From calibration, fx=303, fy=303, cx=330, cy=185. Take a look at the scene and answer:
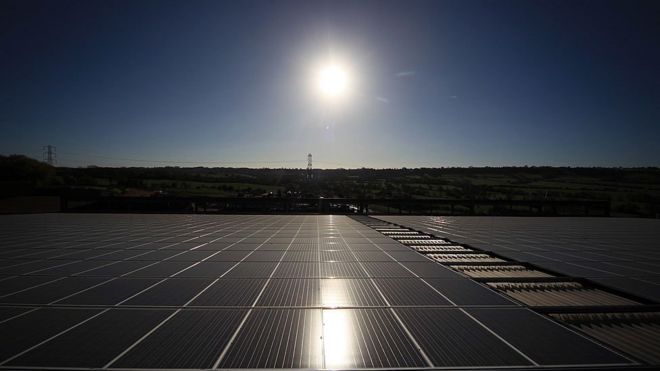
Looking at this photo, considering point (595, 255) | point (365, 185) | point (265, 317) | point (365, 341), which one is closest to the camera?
point (365, 341)

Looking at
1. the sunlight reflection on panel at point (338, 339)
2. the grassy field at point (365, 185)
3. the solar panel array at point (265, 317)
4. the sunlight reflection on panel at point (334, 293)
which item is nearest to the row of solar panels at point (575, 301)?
the solar panel array at point (265, 317)

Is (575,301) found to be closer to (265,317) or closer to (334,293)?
(334,293)

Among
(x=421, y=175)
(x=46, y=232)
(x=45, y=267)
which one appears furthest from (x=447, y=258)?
(x=421, y=175)

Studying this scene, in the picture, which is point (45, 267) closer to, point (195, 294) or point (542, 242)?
point (195, 294)

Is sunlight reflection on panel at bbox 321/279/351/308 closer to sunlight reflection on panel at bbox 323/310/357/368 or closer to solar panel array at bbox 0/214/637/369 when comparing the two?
solar panel array at bbox 0/214/637/369

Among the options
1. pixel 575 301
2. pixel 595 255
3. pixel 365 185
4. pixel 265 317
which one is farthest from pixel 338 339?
pixel 365 185

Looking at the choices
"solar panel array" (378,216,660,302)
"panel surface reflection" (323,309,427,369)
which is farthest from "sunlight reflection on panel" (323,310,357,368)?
"solar panel array" (378,216,660,302)

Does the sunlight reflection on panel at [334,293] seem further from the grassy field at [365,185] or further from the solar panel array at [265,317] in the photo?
the grassy field at [365,185]
